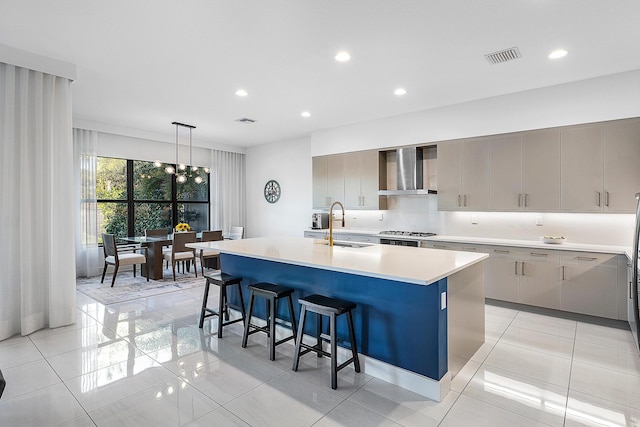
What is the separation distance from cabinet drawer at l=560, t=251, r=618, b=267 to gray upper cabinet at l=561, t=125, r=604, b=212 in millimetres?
560

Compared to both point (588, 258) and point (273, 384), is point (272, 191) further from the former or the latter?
point (588, 258)

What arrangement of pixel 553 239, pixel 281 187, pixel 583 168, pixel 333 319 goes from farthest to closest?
pixel 281 187, pixel 553 239, pixel 583 168, pixel 333 319

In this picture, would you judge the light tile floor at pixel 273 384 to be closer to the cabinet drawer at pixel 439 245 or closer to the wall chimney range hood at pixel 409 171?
the cabinet drawer at pixel 439 245

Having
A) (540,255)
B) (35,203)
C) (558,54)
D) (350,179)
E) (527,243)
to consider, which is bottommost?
(540,255)

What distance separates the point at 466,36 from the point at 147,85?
3776 mm

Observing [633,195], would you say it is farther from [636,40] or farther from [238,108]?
[238,108]

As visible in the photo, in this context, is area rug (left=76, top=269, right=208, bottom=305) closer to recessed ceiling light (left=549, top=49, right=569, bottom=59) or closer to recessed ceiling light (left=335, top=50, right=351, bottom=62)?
recessed ceiling light (left=335, top=50, right=351, bottom=62)

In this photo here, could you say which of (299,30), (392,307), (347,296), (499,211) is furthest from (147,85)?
(499,211)

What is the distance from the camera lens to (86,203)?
6.28 metres

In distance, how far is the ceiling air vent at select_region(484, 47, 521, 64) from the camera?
3.35m

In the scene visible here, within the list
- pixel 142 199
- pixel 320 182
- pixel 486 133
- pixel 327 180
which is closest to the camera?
pixel 486 133

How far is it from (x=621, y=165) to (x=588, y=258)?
3.68ft

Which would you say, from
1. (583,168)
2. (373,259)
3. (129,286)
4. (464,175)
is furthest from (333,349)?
(129,286)

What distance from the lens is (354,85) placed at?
431 centimetres
